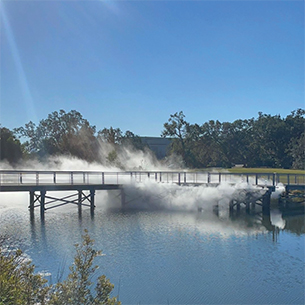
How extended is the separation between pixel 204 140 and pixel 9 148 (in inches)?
1279

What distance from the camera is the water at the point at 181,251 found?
1296cm

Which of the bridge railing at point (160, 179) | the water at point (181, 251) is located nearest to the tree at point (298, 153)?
the bridge railing at point (160, 179)

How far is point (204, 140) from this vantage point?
70438 mm

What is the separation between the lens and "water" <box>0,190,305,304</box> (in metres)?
13.0

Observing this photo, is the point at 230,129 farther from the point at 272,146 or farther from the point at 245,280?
the point at 245,280

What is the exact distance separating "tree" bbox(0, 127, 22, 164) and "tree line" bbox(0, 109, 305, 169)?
16.1ft

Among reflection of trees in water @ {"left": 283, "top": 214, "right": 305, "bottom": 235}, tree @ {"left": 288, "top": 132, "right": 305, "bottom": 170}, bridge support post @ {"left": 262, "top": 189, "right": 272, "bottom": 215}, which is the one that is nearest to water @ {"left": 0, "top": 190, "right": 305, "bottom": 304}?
reflection of trees in water @ {"left": 283, "top": 214, "right": 305, "bottom": 235}

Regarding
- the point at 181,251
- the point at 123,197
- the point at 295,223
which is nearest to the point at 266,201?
the point at 295,223

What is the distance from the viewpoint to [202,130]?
71.0 meters

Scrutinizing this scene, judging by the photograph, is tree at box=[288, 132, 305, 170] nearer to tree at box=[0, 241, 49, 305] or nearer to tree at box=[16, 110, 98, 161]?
tree at box=[16, 110, 98, 161]

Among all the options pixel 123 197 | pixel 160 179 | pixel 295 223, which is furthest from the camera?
pixel 160 179

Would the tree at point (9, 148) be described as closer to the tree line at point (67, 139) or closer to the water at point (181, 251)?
the tree line at point (67, 139)

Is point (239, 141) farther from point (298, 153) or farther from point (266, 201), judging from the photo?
point (266, 201)

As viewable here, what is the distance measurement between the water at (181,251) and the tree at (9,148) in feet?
103
